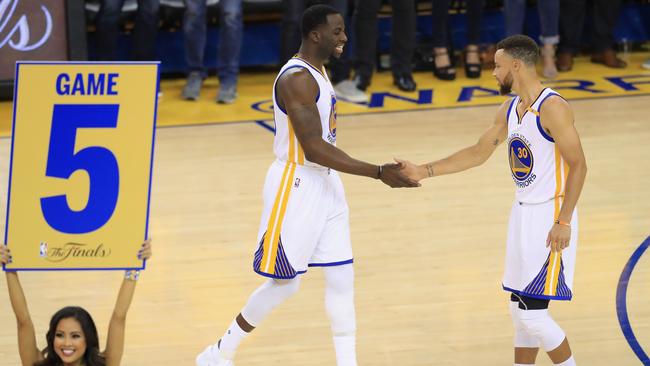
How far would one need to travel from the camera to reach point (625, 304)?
20.2ft

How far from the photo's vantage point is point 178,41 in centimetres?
1168

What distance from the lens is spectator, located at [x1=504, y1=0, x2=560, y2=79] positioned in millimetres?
11320

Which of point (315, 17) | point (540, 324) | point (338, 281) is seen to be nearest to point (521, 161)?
point (540, 324)

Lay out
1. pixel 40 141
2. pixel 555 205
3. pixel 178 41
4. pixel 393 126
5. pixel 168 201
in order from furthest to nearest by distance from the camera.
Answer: pixel 178 41
pixel 393 126
pixel 168 201
pixel 555 205
pixel 40 141

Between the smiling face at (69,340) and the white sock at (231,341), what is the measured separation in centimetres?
106

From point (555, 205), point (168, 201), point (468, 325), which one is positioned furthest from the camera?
point (168, 201)

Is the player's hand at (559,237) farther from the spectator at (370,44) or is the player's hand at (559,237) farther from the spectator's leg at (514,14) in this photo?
the spectator's leg at (514,14)

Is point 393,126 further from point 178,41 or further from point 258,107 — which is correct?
point 178,41

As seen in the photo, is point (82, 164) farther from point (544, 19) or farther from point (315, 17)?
point (544, 19)

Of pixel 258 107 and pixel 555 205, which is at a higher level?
pixel 555 205

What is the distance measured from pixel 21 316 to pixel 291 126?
55.4 inches

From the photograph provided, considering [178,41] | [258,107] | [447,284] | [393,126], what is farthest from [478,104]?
[447,284]

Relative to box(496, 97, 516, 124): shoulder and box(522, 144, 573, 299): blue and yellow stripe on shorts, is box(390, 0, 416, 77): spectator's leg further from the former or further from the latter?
box(522, 144, 573, 299): blue and yellow stripe on shorts

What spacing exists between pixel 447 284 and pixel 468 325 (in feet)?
1.91
